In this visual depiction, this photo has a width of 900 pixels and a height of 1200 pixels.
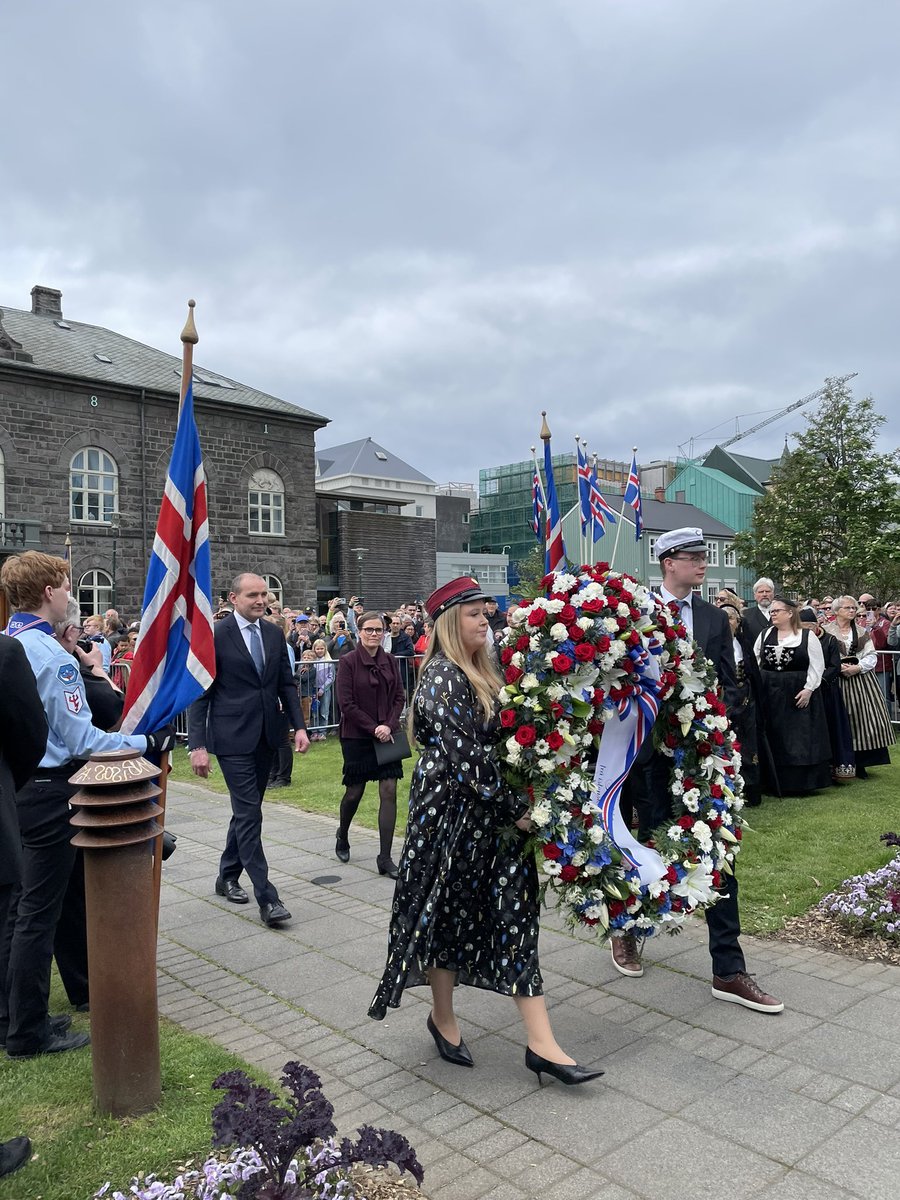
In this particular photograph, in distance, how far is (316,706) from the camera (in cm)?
1498

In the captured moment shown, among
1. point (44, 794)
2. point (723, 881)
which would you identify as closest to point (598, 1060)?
point (723, 881)

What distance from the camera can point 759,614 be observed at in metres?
10.8

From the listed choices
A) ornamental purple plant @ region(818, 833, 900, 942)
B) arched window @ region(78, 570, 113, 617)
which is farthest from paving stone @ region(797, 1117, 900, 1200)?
arched window @ region(78, 570, 113, 617)

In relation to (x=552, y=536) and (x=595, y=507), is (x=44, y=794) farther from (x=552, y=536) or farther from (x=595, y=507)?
(x=595, y=507)

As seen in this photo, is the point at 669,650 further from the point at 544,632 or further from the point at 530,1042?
the point at 530,1042

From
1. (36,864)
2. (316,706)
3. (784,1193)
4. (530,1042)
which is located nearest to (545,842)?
(530,1042)

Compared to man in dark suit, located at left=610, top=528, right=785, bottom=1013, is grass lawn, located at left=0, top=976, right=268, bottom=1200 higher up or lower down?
lower down

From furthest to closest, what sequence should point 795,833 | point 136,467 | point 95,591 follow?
1. point 136,467
2. point 95,591
3. point 795,833

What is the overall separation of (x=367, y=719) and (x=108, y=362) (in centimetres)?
3116

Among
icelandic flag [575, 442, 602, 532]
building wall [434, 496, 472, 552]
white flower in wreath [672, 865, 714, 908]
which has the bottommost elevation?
white flower in wreath [672, 865, 714, 908]

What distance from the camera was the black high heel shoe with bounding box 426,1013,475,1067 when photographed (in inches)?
159

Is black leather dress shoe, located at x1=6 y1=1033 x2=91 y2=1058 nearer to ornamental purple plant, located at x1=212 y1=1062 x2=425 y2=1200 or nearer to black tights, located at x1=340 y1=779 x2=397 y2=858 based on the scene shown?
ornamental purple plant, located at x1=212 y1=1062 x2=425 y2=1200

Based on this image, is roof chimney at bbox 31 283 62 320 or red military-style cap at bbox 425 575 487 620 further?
roof chimney at bbox 31 283 62 320

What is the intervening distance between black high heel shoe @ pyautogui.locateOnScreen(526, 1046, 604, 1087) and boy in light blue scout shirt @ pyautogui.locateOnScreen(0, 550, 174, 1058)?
212 centimetres
